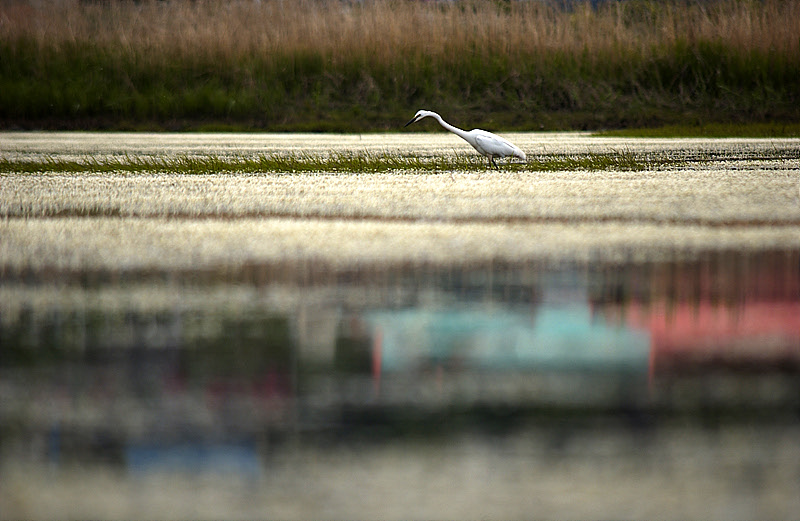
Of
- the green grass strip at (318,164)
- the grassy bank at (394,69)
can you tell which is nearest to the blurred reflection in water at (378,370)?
the green grass strip at (318,164)

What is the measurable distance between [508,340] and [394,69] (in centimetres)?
1290

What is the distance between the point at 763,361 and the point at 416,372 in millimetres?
661

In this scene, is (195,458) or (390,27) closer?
(195,458)

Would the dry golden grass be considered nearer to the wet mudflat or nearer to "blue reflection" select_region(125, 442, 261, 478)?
the wet mudflat

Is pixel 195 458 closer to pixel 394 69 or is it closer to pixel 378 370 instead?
pixel 378 370

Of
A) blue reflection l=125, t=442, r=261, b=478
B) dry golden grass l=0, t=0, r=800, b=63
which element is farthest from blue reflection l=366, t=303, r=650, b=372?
dry golden grass l=0, t=0, r=800, b=63

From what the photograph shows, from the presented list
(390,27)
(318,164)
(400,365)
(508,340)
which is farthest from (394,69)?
(400,365)

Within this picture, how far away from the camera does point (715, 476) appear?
5.47 ft

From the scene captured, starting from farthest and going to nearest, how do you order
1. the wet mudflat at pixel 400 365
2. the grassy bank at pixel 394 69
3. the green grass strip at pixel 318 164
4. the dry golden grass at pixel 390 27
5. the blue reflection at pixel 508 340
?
the dry golden grass at pixel 390 27
the grassy bank at pixel 394 69
the green grass strip at pixel 318 164
the blue reflection at pixel 508 340
the wet mudflat at pixel 400 365

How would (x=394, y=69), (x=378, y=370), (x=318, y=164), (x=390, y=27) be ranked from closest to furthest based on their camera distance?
1. (x=378, y=370)
2. (x=318, y=164)
3. (x=394, y=69)
4. (x=390, y=27)

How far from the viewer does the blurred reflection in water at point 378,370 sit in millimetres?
1767

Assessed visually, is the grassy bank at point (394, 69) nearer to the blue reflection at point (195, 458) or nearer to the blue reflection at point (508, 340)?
the blue reflection at point (508, 340)

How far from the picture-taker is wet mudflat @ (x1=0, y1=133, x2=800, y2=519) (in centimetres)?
162

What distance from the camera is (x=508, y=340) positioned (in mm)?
2600
